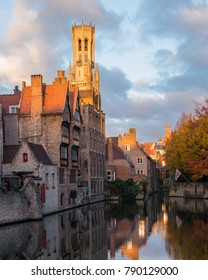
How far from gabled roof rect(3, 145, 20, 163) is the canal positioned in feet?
33.4

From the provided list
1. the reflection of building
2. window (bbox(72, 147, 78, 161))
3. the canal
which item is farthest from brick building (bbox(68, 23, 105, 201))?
the canal

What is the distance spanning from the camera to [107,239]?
105 feet

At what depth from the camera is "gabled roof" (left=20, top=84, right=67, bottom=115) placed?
57688 millimetres

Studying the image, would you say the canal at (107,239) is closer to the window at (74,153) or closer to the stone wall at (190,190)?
the window at (74,153)

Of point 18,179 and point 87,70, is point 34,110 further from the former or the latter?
point 87,70

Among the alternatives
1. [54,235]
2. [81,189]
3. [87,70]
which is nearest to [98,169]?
[81,189]

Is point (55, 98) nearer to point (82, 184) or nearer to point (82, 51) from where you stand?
point (82, 184)

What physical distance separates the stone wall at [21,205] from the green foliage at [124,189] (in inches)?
1395

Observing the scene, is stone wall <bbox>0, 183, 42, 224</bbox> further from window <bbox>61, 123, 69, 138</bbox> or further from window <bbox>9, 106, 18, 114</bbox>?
window <bbox>9, 106, 18, 114</bbox>

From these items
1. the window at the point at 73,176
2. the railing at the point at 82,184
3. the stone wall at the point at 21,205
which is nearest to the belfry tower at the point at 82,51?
the railing at the point at 82,184

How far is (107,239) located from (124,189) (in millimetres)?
47532

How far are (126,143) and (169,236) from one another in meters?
66.8

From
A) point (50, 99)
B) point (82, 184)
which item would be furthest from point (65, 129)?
point (82, 184)

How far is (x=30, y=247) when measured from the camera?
92.0ft
